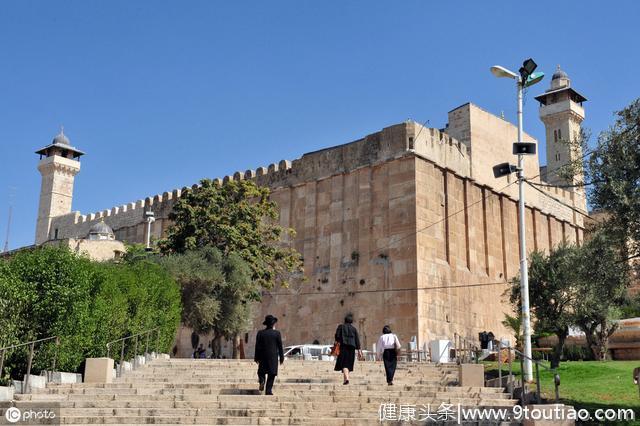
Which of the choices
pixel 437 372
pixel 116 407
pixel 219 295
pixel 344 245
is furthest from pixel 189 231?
pixel 116 407

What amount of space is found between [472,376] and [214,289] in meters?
13.5

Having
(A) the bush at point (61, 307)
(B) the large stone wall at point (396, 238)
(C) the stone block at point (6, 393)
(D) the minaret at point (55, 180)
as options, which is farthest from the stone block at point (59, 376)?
(D) the minaret at point (55, 180)

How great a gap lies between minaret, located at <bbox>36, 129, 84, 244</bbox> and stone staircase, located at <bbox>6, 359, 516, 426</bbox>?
1875 inches

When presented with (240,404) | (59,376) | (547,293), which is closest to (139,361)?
(59,376)

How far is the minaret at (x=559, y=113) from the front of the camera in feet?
197

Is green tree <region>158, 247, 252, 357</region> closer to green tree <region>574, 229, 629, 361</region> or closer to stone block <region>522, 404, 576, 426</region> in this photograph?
green tree <region>574, 229, 629, 361</region>

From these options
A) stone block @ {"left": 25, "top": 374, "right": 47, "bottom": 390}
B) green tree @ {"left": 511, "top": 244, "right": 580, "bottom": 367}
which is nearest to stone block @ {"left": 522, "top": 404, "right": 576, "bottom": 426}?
stone block @ {"left": 25, "top": 374, "right": 47, "bottom": 390}

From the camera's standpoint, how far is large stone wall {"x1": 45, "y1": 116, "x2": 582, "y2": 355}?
2955 cm

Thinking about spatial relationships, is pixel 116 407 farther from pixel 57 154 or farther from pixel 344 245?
pixel 57 154

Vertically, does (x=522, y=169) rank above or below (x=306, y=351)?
above

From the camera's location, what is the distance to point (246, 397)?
10.9 meters

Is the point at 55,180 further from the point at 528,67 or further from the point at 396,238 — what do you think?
the point at 528,67

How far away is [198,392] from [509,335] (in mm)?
23670

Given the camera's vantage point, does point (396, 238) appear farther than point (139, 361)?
Yes
